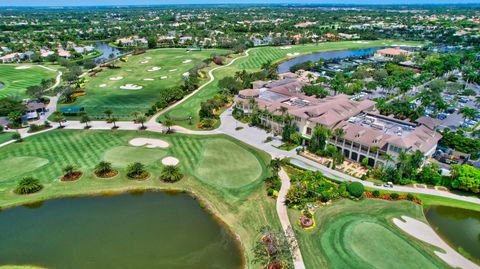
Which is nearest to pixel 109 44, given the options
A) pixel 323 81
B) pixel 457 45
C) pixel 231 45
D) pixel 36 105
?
pixel 231 45

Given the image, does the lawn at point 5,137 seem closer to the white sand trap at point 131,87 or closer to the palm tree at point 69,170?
the palm tree at point 69,170

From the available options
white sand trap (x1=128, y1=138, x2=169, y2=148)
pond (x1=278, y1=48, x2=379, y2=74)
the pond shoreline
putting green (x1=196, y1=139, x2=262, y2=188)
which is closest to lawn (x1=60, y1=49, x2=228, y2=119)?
white sand trap (x1=128, y1=138, x2=169, y2=148)

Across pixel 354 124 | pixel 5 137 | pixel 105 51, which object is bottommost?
pixel 105 51

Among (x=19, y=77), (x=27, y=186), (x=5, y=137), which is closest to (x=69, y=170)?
(x=27, y=186)

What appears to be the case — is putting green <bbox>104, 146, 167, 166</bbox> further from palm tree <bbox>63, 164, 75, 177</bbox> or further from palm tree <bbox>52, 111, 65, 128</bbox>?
palm tree <bbox>52, 111, 65, 128</bbox>

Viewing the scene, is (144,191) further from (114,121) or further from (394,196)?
(394,196)

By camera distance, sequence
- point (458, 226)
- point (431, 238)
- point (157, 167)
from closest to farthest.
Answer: point (431, 238) < point (458, 226) < point (157, 167)

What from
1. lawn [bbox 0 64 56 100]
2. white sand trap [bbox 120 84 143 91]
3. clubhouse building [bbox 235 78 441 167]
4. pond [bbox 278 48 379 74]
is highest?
clubhouse building [bbox 235 78 441 167]
